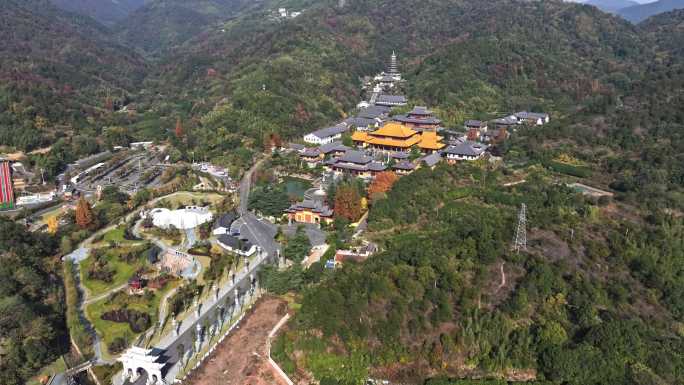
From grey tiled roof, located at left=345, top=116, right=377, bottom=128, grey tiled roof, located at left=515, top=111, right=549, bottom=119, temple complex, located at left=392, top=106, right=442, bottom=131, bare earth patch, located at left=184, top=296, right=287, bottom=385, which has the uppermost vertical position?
temple complex, located at left=392, top=106, right=442, bottom=131

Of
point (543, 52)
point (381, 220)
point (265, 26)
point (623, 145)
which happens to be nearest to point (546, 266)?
point (381, 220)

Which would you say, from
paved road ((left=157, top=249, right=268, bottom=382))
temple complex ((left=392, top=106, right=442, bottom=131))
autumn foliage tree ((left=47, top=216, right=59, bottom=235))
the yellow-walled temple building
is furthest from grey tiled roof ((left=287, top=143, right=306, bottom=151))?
autumn foliage tree ((left=47, top=216, right=59, bottom=235))

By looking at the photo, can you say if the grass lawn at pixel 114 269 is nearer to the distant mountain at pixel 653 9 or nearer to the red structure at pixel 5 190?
the red structure at pixel 5 190

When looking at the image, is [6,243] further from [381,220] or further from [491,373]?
[491,373]

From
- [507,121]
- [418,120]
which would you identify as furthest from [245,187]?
[507,121]

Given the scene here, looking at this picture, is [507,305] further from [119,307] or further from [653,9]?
[653,9]

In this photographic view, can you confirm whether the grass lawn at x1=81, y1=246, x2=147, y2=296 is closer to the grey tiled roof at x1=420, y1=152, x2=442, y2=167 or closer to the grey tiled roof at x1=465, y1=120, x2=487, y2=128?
the grey tiled roof at x1=420, y1=152, x2=442, y2=167
